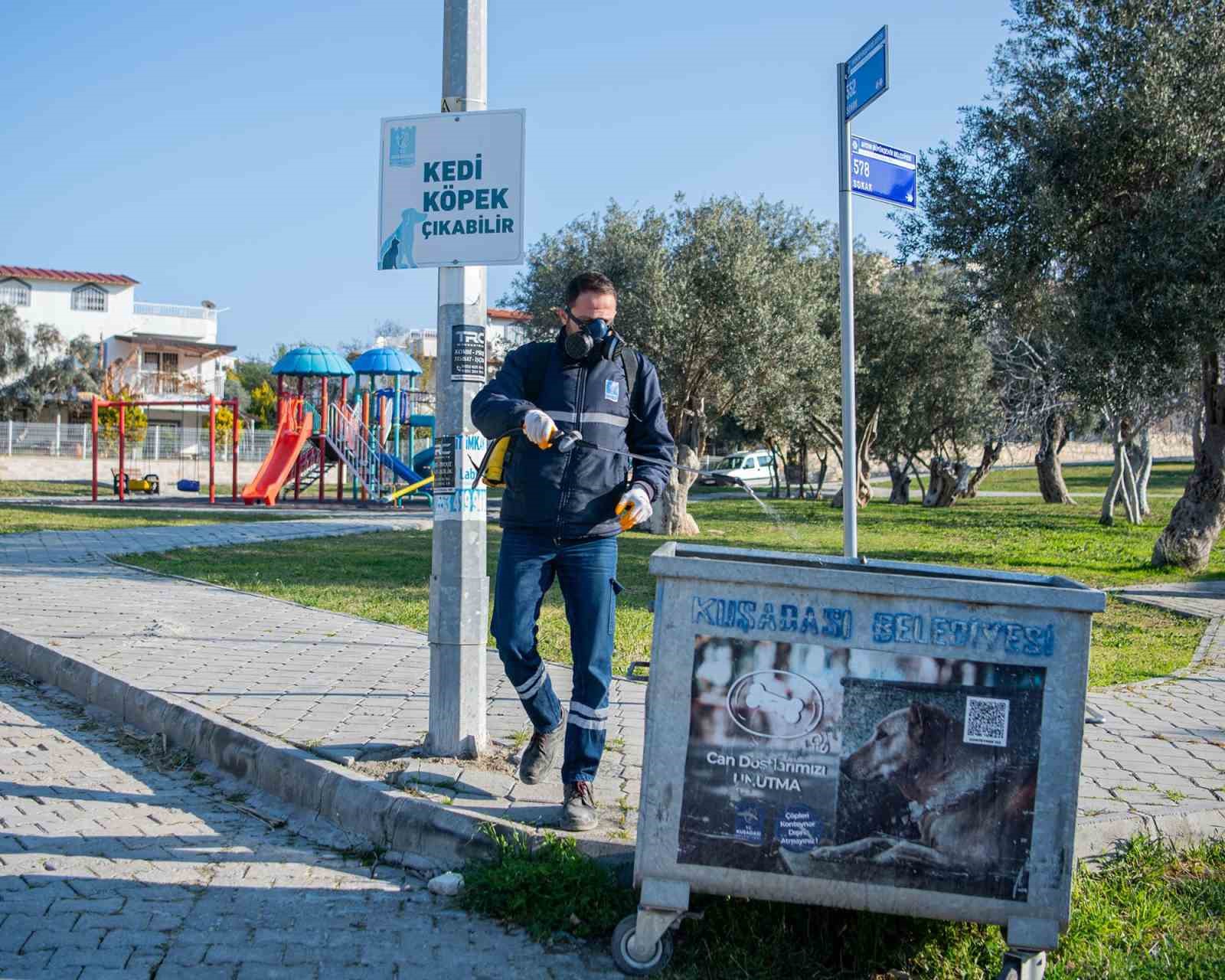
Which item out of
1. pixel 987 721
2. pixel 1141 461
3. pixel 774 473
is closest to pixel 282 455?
pixel 774 473

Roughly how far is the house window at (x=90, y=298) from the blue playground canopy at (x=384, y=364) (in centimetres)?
3649

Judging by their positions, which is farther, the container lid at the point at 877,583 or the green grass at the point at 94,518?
the green grass at the point at 94,518

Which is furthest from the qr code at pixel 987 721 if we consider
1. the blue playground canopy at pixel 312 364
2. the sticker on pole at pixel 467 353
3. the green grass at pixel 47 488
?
the green grass at pixel 47 488

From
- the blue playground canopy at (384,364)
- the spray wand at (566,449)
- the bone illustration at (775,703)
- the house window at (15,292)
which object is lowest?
the bone illustration at (775,703)

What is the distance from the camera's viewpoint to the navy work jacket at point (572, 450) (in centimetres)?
416

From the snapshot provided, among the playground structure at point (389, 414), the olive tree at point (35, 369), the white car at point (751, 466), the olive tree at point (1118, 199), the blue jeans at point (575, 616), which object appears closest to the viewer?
the blue jeans at point (575, 616)

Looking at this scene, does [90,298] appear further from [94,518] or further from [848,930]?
[848,930]

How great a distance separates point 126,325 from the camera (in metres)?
61.8

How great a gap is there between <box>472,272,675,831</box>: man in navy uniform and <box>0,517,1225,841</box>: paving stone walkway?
451mm

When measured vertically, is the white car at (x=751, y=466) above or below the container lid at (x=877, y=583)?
below

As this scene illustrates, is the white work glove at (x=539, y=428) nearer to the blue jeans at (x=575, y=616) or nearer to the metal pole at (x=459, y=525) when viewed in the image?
the blue jeans at (x=575, y=616)

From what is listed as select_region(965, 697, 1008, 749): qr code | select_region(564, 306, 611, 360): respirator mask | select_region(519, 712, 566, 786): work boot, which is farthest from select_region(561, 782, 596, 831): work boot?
select_region(564, 306, 611, 360): respirator mask

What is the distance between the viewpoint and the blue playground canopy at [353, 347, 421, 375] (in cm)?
3100

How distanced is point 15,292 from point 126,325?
5.57 m
